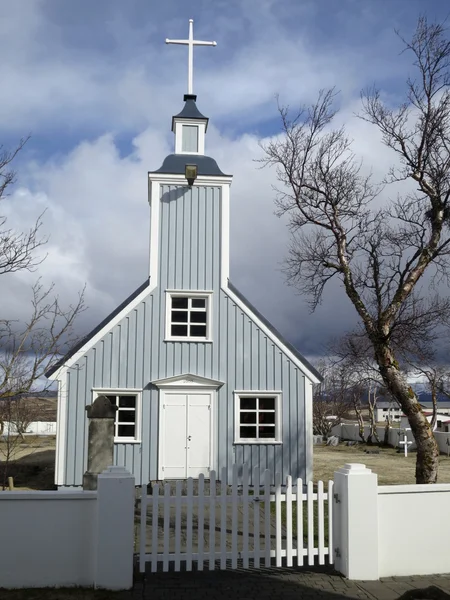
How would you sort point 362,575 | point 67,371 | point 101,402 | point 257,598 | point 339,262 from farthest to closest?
1. point 67,371
2. point 339,262
3. point 101,402
4. point 362,575
5. point 257,598

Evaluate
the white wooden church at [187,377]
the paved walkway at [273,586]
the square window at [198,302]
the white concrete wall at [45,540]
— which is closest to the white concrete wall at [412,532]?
the paved walkway at [273,586]

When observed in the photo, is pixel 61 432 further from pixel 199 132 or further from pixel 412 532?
pixel 412 532

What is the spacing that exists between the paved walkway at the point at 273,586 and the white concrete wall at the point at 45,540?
77 centimetres

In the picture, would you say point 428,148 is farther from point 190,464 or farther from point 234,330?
point 190,464

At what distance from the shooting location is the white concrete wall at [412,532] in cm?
815

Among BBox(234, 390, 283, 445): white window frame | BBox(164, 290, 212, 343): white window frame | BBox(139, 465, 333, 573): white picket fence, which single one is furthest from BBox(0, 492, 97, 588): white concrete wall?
BBox(234, 390, 283, 445): white window frame

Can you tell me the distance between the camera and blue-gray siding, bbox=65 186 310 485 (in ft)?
55.8

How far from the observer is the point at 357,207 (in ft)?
50.6

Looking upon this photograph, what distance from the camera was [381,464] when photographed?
26.1m

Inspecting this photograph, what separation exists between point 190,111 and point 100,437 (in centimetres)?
1231

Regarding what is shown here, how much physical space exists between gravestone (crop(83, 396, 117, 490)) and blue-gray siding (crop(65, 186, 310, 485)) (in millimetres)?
3999

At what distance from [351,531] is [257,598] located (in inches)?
60.6

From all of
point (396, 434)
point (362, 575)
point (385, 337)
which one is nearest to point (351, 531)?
point (362, 575)

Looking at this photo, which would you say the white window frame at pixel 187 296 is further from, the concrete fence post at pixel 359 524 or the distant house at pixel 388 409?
the distant house at pixel 388 409
